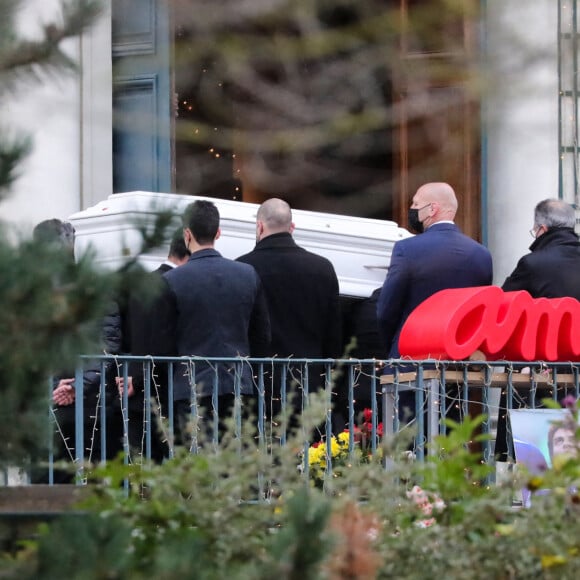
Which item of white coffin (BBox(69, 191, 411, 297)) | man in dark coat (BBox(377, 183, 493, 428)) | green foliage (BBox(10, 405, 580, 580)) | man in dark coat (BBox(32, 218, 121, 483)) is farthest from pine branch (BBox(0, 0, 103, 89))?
white coffin (BBox(69, 191, 411, 297))

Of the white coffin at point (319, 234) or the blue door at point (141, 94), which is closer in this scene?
the white coffin at point (319, 234)

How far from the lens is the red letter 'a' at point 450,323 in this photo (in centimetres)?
859

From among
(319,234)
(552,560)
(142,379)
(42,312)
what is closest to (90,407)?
(142,379)

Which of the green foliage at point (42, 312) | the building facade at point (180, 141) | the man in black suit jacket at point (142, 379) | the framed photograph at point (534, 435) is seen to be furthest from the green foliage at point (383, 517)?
the building facade at point (180, 141)

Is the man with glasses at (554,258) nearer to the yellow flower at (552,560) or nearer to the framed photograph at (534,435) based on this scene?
the framed photograph at (534,435)

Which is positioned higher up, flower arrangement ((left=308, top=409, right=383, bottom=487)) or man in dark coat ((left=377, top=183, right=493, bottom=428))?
man in dark coat ((left=377, top=183, right=493, bottom=428))

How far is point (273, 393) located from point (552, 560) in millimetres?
4354

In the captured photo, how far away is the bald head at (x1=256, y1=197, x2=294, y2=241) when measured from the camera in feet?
29.3

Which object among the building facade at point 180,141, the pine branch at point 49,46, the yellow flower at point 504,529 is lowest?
the yellow flower at point 504,529

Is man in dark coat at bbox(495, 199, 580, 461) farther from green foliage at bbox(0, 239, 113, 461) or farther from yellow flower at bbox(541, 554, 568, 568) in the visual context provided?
green foliage at bbox(0, 239, 113, 461)

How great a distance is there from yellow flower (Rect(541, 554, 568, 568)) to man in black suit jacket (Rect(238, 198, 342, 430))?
14.1 ft

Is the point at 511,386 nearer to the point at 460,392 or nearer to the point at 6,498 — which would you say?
the point at 460,392

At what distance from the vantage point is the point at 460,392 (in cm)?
895

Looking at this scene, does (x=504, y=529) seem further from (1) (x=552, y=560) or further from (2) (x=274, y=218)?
(2) (x=274, y=218)
